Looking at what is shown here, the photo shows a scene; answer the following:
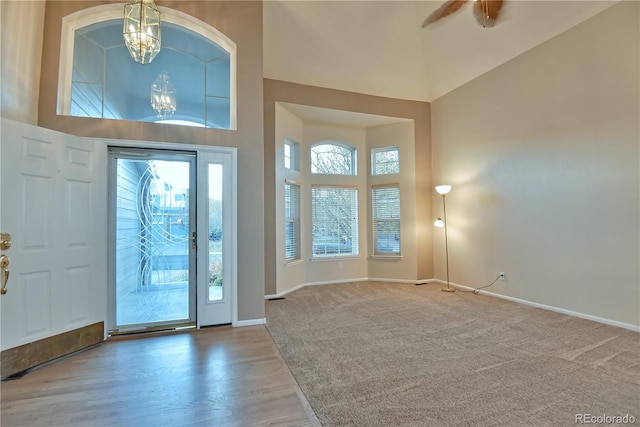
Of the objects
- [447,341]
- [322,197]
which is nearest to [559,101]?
[447,341]

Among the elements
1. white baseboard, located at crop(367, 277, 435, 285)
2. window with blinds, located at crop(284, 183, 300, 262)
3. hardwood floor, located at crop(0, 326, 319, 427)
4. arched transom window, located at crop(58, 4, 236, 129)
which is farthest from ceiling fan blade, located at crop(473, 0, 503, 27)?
hardwood floor, located at crop(0, 326, 319, 427)

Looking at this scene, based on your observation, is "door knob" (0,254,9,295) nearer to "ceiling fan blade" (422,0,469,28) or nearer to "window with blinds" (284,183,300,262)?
"window with blinds" (284,183,300,262)

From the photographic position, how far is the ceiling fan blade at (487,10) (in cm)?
332

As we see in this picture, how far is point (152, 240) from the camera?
3.38 meters

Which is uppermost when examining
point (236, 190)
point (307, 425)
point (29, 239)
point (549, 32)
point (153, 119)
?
point (549, 32)

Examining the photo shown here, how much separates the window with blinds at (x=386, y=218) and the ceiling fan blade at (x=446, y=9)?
2.99 metres

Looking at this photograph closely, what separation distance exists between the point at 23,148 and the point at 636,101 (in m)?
6.16

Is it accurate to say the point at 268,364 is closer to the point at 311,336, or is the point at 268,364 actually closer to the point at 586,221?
the point at 311,336

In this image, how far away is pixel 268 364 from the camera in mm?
2543

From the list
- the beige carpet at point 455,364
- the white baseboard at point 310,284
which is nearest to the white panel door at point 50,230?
the beige carpet at point 455,364

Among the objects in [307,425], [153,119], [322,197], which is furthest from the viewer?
[322,197]

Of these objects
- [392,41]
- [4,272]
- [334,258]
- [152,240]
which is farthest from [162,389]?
[392,41]

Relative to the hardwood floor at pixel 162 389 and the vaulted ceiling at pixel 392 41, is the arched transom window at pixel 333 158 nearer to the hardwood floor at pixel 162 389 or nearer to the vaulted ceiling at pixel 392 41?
the vaulted ceiling at pixel 392 41

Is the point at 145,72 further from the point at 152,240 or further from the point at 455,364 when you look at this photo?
the point at 455,364
